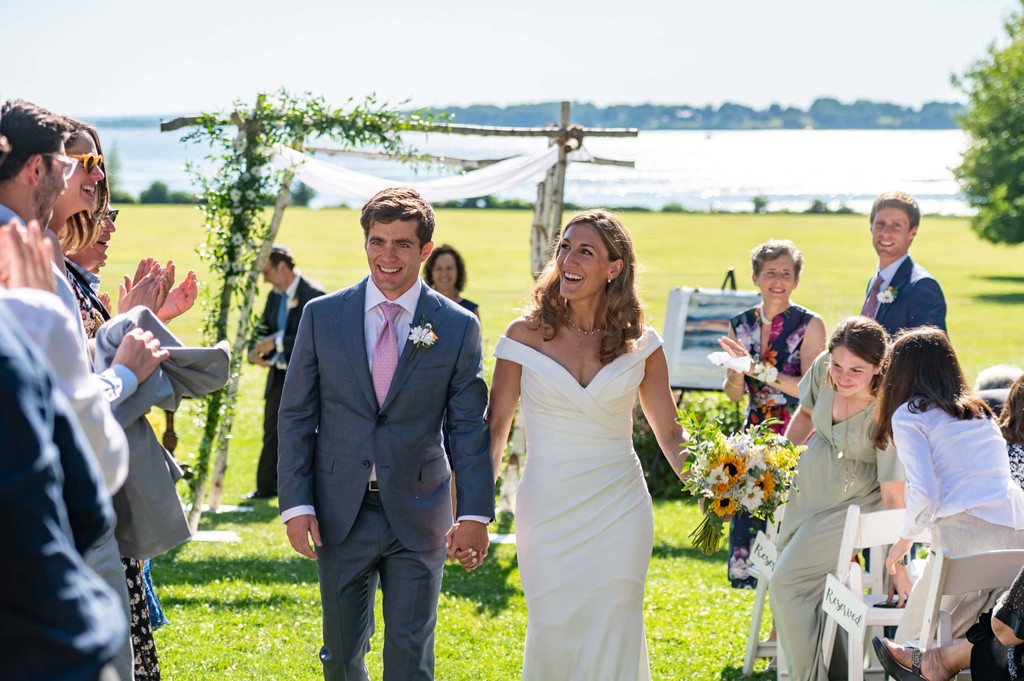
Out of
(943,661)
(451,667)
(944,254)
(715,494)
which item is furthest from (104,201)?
(944,254)

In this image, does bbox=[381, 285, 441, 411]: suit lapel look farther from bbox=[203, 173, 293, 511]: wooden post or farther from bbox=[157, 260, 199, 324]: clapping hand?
bbox=[203, 173, 293, 511]: wooden post

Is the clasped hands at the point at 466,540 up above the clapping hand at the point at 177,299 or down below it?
below

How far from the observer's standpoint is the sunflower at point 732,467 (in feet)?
15.7

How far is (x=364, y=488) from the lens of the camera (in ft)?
14.6

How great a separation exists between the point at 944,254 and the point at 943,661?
5478 centimetres

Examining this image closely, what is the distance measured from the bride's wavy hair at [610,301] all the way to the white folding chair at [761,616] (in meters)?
1.79

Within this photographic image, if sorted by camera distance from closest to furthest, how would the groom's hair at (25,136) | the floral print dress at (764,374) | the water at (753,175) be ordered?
the groom's hair at (25,136) < the floral print dress at (764,374) < the water at (753,175)

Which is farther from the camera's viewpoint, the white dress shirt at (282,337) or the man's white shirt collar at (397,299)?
the white dress shirt at (282,337)

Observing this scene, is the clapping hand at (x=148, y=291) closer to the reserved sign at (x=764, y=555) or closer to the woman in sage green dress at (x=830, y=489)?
the woman in sage green dress at (x=830, y=489)

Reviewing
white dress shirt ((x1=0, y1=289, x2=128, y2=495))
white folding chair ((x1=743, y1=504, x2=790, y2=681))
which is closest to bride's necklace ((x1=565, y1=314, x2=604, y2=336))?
white folding chair ((x1=743, y1=504, x2=790, y2=681))

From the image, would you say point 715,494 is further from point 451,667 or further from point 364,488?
point 451,667

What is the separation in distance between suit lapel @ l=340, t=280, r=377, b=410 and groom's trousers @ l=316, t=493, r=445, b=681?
42cm

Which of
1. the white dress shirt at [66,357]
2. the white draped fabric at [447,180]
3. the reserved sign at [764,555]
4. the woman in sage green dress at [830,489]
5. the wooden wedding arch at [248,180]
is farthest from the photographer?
the white draped fabric at [447,180]

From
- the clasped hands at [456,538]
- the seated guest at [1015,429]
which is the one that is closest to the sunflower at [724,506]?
the clasped hands at [456,538]
